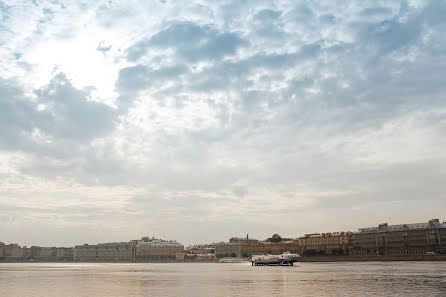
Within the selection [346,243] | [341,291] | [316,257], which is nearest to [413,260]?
[316,257]

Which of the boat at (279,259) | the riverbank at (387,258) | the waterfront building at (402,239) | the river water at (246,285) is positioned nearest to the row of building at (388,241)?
the waterfront building at (402,239)

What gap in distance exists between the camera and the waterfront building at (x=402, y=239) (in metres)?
156

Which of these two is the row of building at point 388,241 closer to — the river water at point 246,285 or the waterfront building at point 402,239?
the waterfront building at point 402,239

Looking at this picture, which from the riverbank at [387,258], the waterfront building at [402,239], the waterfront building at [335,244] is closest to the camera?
the riverbank at [387,258]

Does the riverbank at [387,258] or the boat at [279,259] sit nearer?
the riverbank at [387,258]

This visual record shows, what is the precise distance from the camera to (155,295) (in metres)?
35.2

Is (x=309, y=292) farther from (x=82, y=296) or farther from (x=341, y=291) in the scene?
(x=82, y=296)

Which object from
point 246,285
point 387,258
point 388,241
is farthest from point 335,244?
point 246,285

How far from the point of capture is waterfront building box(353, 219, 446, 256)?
156 metres

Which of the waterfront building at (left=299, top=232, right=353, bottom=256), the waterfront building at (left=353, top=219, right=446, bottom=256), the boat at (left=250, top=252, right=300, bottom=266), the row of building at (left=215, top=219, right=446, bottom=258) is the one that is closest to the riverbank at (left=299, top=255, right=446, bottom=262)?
the row of building at (left=215, top=219, right=446, bottom=258)

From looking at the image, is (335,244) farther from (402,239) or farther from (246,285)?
(246,285)

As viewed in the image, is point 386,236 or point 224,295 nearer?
point 224,295

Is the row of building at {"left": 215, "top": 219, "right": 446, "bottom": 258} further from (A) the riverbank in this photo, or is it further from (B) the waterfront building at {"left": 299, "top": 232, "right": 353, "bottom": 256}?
(A) the riverbank

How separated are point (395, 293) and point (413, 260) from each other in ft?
331
